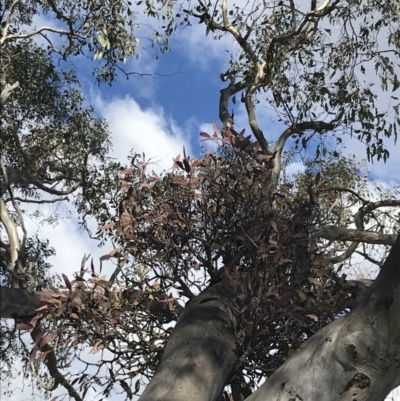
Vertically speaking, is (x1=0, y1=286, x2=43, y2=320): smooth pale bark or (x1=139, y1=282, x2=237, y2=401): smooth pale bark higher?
(x1=0, y1=286, x2=43, y2=320): smooth pale bark

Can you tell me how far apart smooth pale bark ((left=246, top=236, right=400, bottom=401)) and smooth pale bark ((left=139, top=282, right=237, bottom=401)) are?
0.30 m

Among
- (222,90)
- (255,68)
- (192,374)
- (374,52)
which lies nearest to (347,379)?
(192,374)

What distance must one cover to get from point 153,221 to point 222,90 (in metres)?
3.37

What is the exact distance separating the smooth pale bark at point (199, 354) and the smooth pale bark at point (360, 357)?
1.00 ft

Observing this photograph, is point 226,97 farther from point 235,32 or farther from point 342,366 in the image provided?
point 342,366

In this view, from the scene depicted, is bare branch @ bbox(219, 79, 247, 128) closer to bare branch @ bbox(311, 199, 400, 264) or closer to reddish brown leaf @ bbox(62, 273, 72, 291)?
bare branch @ bbox(311, 199, 400, 264)

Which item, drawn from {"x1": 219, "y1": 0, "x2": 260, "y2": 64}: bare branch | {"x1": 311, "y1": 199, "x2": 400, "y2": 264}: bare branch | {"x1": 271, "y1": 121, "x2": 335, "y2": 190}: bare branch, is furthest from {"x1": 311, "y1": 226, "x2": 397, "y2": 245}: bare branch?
{"x1": 219, "y1": 0, "x2": 260, "y2": 64}: bare branch

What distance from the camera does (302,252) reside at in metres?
3.04

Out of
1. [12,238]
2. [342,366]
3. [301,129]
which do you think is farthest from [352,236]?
[342,366]

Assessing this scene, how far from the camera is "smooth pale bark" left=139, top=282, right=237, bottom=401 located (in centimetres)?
219

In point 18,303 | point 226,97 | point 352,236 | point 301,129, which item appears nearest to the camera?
point 18,303

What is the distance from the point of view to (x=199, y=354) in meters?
2.42

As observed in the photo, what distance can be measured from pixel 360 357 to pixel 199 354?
682mm

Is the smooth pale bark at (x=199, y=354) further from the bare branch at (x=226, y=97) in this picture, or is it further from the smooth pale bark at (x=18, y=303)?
the bare branch at (x=226, y=97)
